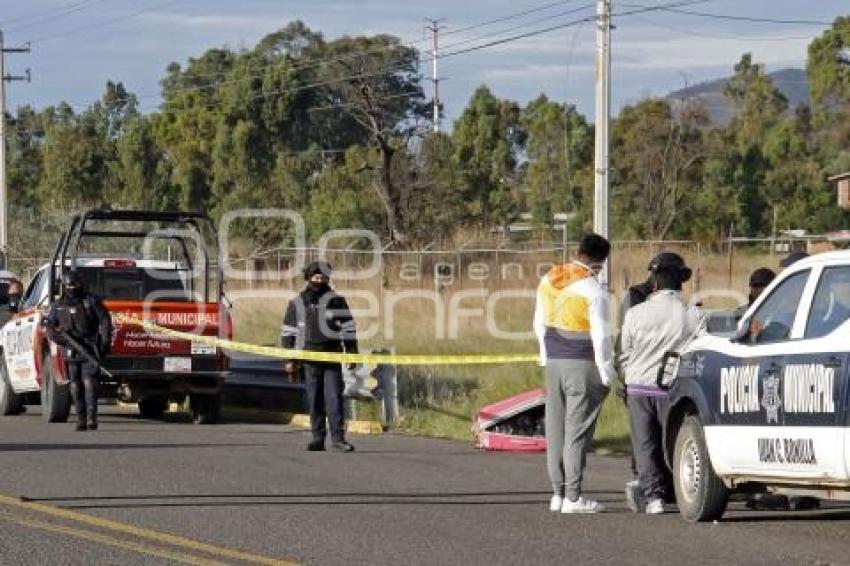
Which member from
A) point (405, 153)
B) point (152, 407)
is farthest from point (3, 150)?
point (152, 407)

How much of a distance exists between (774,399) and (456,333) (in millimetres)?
21628

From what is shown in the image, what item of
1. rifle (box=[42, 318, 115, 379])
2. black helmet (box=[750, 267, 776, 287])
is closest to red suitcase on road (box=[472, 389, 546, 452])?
black helmet (box=[750, 267, 776, 287])

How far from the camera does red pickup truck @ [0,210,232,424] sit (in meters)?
21.1

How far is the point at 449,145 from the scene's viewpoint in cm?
6769

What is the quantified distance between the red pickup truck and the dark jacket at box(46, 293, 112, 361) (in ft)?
2.35

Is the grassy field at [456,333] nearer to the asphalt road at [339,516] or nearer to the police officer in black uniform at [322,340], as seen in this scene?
the police officer in black uniform at [322,340]

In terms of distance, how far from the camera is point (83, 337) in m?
20.2

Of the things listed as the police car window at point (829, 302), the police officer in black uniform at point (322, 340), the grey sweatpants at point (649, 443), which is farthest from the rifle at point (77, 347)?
the police car window at point (829, 302)

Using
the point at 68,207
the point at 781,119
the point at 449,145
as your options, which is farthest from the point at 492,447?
the point at 781,119

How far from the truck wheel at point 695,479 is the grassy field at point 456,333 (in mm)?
6258

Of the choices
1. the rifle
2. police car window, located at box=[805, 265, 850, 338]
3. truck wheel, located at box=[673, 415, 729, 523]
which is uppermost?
police car window, located at box=[805, 265, 850, 338]

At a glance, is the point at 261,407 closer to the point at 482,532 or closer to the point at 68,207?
the point at 482,532

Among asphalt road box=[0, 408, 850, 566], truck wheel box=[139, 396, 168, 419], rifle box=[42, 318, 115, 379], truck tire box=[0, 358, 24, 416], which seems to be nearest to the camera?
asphalt road box=[0, 408, 850, 566]

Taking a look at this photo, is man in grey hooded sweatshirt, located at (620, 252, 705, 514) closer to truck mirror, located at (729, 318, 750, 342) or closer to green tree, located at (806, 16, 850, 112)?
truck mirror, located at (729, 318, 750, 342)
